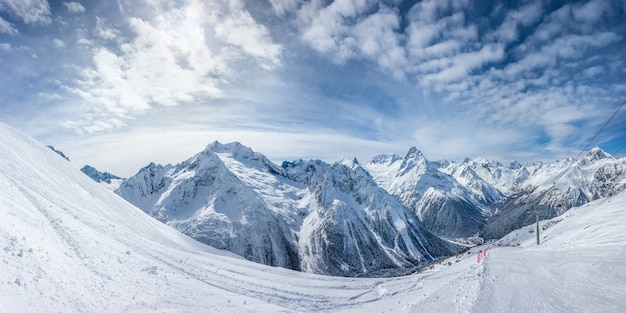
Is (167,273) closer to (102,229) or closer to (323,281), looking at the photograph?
(102,229)

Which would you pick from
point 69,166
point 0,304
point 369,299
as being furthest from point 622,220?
point 69,166

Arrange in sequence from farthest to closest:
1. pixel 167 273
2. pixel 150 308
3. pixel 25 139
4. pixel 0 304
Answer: pixel 25 139, pixel 167 273, pixel 150 308, pixel 0 304

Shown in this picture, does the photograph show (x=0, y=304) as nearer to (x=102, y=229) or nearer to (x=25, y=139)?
(x=102, y=229)

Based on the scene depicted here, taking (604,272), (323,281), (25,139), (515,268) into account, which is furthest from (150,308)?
(25,139)

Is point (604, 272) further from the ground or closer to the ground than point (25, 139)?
closer to the ground

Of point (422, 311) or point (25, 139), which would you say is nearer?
point (422, 311)

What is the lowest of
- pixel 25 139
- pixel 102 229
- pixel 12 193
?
pixel 102 229

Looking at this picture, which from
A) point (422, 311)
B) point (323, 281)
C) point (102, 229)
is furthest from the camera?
point (323, 281)
